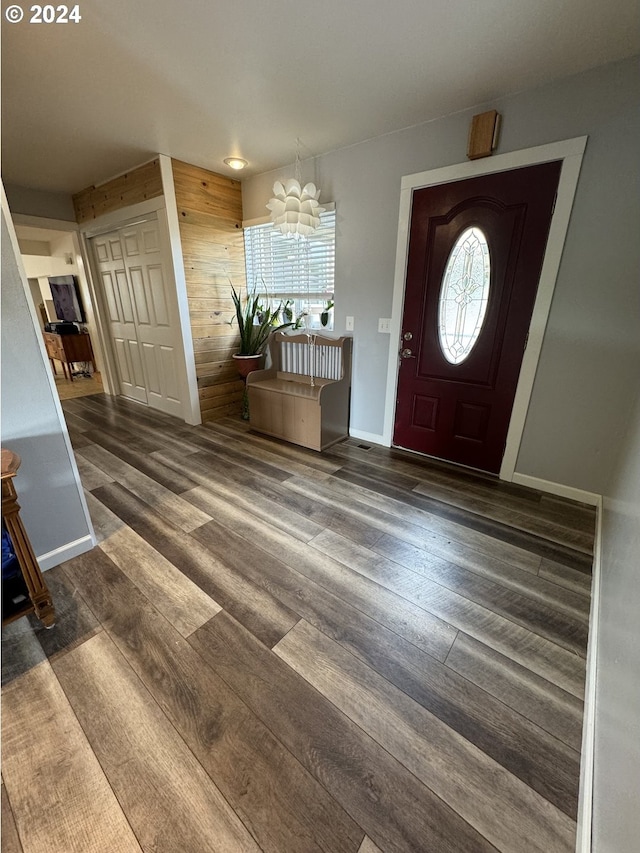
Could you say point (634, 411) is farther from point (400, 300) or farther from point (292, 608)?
point (292, 608)

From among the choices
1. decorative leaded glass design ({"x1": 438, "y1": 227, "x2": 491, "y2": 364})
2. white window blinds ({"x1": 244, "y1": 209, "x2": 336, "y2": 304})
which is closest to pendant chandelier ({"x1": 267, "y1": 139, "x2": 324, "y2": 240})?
white window blinds ({"x1": 244, "y1": 209, "x2": 336, "y2": 304})

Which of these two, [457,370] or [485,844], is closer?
[485,844]

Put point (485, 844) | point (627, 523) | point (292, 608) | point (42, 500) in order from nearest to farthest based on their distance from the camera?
point (485, 844), point (627, 523), point (292, 608), point (42, 500)

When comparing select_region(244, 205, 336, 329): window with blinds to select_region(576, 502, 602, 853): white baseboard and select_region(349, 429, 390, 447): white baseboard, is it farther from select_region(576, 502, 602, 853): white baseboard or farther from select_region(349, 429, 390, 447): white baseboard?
select_region(576, 502, 602, 853): white baseboard

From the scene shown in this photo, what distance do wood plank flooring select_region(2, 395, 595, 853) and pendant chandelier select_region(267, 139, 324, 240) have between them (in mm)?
2003

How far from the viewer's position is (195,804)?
0.90 m

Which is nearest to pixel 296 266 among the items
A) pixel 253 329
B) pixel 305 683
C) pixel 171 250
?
pixel 253 329

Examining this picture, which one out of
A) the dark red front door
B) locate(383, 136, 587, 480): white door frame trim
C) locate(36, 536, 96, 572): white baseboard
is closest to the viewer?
locate(36, 536, 96, 572): white baseboard

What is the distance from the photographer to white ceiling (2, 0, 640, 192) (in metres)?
1.44

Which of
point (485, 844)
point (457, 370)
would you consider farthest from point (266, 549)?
point (457, 370)

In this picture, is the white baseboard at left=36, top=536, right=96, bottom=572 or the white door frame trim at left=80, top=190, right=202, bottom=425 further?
the white door frame trim at left=80, top=190, right=202, bottom=425

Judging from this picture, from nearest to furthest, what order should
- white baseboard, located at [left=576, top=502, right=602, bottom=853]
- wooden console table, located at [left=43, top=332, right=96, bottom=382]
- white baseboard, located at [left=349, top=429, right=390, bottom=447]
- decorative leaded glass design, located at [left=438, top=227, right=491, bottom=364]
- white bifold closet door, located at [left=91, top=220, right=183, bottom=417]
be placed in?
white baseboard, located at [left=576, top=502, right=602, bottom=853], decorative leaded glass design, located at [left=438, top=227, right=491, bottom=364], white baseboard, located at [left=349, top=429, right=390, bottom=447], white bifold closet door, located at [left=91, top=220, right=183, bottom=417], wooden console table, located at [left=43, top=332, right=96, bottom=382]

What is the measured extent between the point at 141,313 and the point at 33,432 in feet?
8.96

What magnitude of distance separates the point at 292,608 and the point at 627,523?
134 cm
